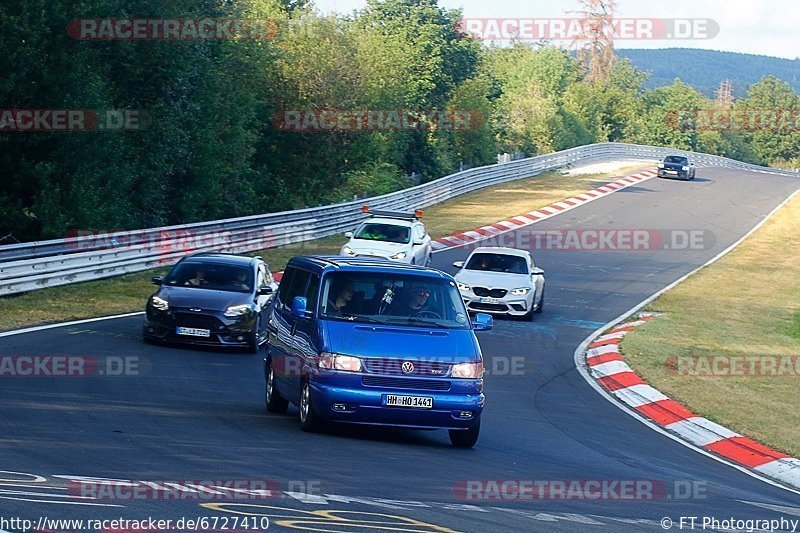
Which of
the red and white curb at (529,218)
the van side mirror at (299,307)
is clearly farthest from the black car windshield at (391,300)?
the red and white curb at (529,218)

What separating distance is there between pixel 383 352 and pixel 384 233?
60.1 ft

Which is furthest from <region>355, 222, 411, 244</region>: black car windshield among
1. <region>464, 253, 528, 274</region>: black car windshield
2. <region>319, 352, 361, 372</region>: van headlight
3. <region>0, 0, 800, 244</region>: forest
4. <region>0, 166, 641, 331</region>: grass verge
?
<region>319, 352, 361, 372</region>: van headlight

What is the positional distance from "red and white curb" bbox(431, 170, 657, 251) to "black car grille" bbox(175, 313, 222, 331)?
20.0 meters

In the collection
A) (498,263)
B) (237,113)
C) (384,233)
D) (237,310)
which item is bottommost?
(498,263)

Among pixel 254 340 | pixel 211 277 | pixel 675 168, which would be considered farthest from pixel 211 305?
pixel 675 168

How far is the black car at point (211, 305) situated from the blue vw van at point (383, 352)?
5.37 meters

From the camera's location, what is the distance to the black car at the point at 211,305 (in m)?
18.3

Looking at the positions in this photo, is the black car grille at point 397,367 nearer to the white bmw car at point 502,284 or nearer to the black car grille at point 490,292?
the white bmw car at point 502,284

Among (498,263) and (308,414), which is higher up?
(308,414)

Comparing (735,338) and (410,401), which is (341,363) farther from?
(735,338)

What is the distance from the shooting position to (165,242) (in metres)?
29.4

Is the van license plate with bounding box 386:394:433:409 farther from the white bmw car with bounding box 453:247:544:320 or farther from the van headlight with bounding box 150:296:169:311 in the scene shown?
the white bmw car with bounding box 453:247:544:320

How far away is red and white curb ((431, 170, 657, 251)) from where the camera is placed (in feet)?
131

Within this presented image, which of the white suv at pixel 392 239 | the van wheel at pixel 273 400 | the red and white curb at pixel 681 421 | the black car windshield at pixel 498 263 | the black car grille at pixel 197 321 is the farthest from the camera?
the white suv at pixel 392 239
